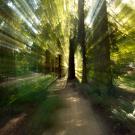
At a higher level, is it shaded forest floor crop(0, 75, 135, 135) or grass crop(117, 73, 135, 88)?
grass crop(117, 73, 135, 88)

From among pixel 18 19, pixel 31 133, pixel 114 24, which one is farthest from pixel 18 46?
pixel 31 133

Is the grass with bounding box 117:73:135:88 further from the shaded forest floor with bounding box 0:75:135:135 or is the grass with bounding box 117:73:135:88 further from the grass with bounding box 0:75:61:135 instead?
the shaded forest floor with bounding box 0:75:135:135

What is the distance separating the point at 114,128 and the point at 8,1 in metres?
14.1

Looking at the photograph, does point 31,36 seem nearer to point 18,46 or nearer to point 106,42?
point 18,46

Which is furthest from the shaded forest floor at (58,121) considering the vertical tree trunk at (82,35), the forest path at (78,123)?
the vertical tree trunk at (82,35)

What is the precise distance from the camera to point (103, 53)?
50.9 ft

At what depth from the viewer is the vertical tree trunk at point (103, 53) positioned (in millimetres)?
15266

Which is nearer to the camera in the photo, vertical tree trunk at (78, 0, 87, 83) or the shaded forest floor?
the shaded forest floor

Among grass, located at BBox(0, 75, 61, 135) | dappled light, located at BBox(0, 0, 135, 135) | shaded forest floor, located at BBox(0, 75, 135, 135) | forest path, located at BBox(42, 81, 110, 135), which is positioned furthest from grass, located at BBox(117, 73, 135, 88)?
forest path, located at BBox(42, 81, 110, 135)

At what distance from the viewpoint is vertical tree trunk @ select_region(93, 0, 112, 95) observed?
1527cm

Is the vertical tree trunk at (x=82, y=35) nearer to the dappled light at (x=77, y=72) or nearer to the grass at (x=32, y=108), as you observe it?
the dappled light at (x=77, y=72)

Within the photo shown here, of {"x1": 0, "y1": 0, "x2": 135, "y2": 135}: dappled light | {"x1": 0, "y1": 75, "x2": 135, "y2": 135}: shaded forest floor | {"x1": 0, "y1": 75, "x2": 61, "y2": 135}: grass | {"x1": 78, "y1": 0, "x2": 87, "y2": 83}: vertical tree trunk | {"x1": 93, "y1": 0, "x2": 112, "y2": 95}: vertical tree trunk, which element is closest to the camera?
{"x1": 0, "y1": 75, "x2": 135, "y2": 135}: shaded forest floor

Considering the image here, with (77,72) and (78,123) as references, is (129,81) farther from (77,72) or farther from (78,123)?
(78,123)

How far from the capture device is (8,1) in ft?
63.9
